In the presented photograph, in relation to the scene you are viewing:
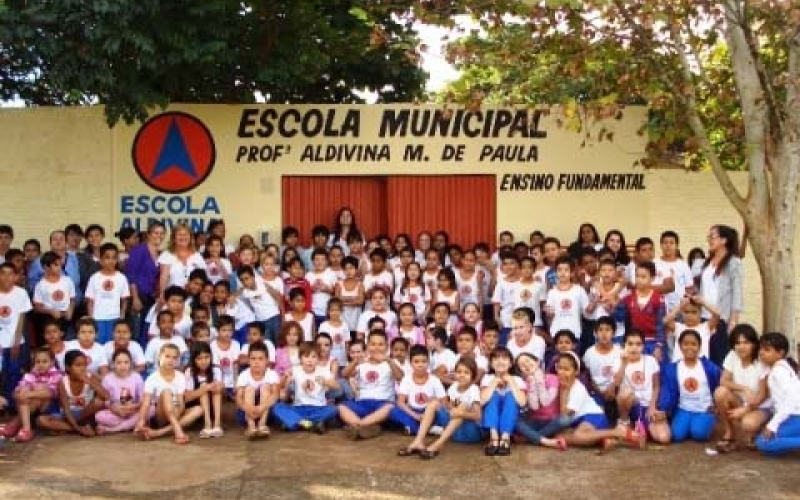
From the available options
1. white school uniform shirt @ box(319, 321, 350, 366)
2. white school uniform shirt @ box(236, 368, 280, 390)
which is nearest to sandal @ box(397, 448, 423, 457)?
white school uniform shirt @ box(236, 368, 280, 390)

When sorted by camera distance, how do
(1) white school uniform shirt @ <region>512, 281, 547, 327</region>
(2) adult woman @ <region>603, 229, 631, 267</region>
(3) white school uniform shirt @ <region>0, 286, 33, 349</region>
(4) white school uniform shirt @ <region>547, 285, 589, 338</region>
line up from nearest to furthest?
(3) white school uniform shirt @ <region>0, 286, 33, 349</region> < (4) white school uniform shirt @ <region>547, 285, 589, 338</region> < (1) white school uniform shirt @ <region>512, 281, 547, 327</region> < (2) adult woman @ <region>603, 229, 631, 267</region>

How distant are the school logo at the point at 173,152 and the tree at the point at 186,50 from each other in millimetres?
327

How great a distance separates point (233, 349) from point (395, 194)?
145 inches

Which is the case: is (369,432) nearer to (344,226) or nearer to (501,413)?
(501,413)

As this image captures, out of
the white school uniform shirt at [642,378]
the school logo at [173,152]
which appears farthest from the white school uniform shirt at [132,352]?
the white school uniform shirt at [642,378]

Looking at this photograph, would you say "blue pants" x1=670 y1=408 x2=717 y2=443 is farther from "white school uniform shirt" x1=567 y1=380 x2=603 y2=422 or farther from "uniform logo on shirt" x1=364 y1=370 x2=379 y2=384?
"uniform logo on shirt" x1=364 y1=370 x2=379 y2=384

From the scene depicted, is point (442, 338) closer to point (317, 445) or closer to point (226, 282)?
point (317, 445)

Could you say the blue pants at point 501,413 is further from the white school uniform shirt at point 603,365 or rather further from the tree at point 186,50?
the tree at point 186,50

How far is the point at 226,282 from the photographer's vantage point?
356 inches

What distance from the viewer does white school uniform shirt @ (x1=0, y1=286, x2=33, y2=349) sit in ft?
27.3

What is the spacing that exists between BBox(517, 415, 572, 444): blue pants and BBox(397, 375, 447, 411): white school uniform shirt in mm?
669

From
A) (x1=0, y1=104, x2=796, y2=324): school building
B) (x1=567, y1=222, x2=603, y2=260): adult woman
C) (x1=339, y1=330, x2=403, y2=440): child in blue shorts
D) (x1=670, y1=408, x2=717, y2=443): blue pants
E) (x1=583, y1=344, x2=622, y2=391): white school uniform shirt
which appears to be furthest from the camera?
(x1=0, y1=104, x2=796, y2=324): school building

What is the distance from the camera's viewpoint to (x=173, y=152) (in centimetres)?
1128

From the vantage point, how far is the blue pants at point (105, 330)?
8.81 m
